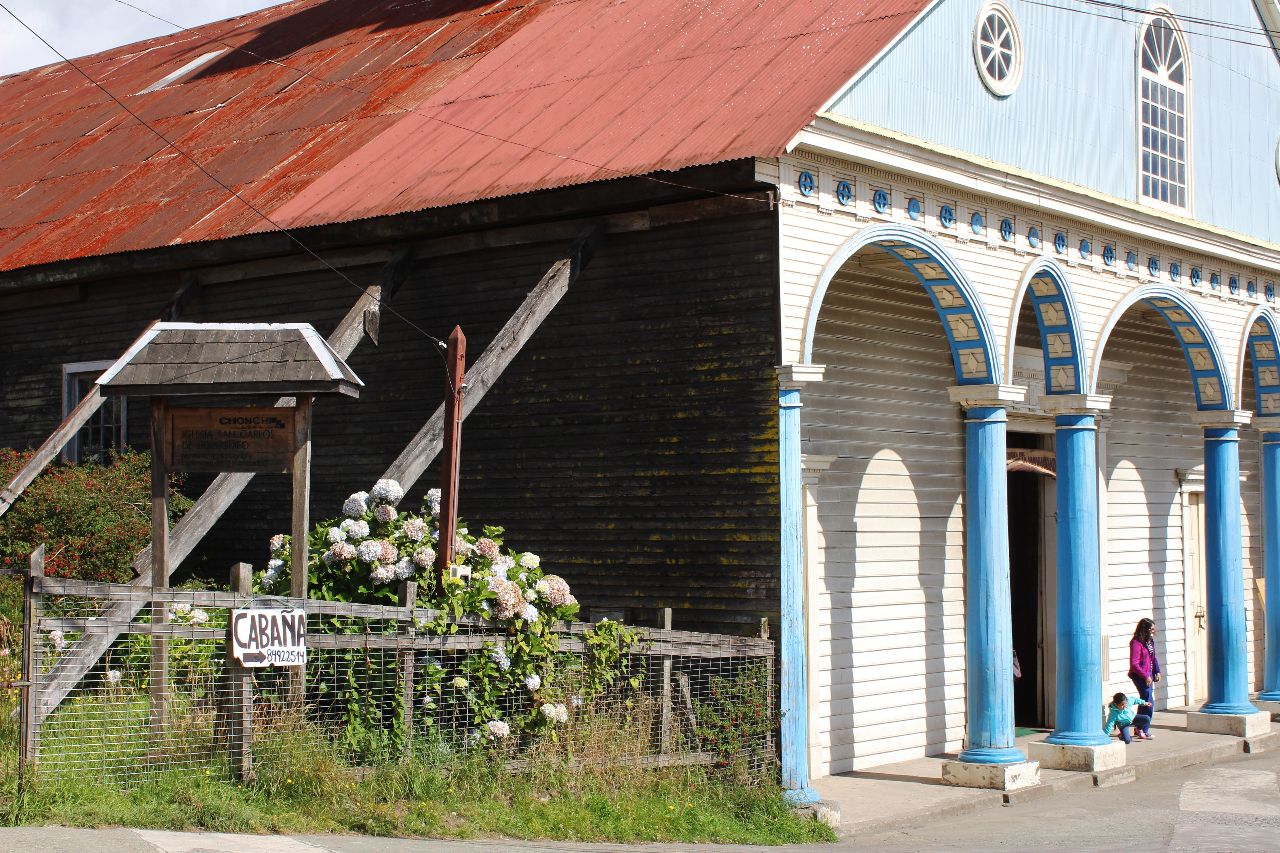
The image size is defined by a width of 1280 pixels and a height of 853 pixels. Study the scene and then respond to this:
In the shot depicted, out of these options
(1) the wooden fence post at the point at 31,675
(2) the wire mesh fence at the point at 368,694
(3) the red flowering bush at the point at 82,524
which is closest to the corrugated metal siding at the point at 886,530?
(2) the wire mesh fence at the point at 368,694

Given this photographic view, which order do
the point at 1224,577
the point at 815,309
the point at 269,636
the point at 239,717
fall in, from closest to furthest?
the point at 239,717, the point at 269,636, the point at 815,309, the point at 1224,577

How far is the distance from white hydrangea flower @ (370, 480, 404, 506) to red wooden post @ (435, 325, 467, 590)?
0.31 m

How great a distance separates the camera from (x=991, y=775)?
13.0m

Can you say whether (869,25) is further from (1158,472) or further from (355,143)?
(1158,472)

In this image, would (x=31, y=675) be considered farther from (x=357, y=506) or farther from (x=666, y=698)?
(x=666, y=698)

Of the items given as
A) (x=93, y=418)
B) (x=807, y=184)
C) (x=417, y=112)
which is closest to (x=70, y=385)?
(x=93, y=418)

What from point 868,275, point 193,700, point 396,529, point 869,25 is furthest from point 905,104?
point 193,700

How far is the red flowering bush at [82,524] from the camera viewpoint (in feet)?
46.2

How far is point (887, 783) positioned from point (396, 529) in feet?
16.1

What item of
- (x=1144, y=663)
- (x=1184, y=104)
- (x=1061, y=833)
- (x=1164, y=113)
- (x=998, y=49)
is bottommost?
(x=1061, y=833)

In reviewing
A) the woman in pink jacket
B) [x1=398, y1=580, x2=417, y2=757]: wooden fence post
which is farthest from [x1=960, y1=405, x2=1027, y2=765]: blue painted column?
[x1=398, y1=580, x2=417, y2=757]: wooden fence post

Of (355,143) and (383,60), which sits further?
(383,60)

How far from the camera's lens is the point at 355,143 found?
16016 millimetres

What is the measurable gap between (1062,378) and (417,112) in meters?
6.80
